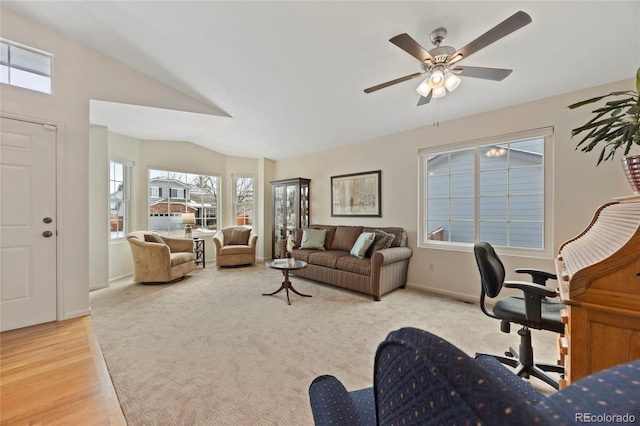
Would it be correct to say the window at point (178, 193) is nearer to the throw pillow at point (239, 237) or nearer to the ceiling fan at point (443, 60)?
the throw pillow at point (239, 237)

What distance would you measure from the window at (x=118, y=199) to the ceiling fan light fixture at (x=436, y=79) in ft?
16.7

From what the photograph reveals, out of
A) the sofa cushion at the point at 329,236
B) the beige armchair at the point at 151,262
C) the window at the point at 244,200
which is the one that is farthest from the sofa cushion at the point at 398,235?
the window at the point at 244,200

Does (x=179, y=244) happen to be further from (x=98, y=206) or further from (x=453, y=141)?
(x=453, y=141)

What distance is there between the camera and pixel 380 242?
12.4 feet

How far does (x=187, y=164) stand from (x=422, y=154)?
4.79 meters

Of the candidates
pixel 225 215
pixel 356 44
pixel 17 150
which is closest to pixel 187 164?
pixel 225 215

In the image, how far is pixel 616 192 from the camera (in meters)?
2.55

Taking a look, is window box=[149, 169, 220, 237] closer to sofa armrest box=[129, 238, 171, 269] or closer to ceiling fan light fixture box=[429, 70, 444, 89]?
sofa armrest box=[129, 238, 171, 269]

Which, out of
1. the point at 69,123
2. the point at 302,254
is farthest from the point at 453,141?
the point at 69,123

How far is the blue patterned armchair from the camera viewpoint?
0.96ft

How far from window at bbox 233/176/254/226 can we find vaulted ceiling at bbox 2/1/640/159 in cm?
264

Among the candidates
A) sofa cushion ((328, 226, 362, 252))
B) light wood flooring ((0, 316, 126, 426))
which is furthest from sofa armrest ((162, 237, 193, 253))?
sofa cushion ((328, 226, 362, 252))

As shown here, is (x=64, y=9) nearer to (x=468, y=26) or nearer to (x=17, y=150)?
(x=17, y=150)

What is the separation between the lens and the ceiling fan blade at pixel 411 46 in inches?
64.9
